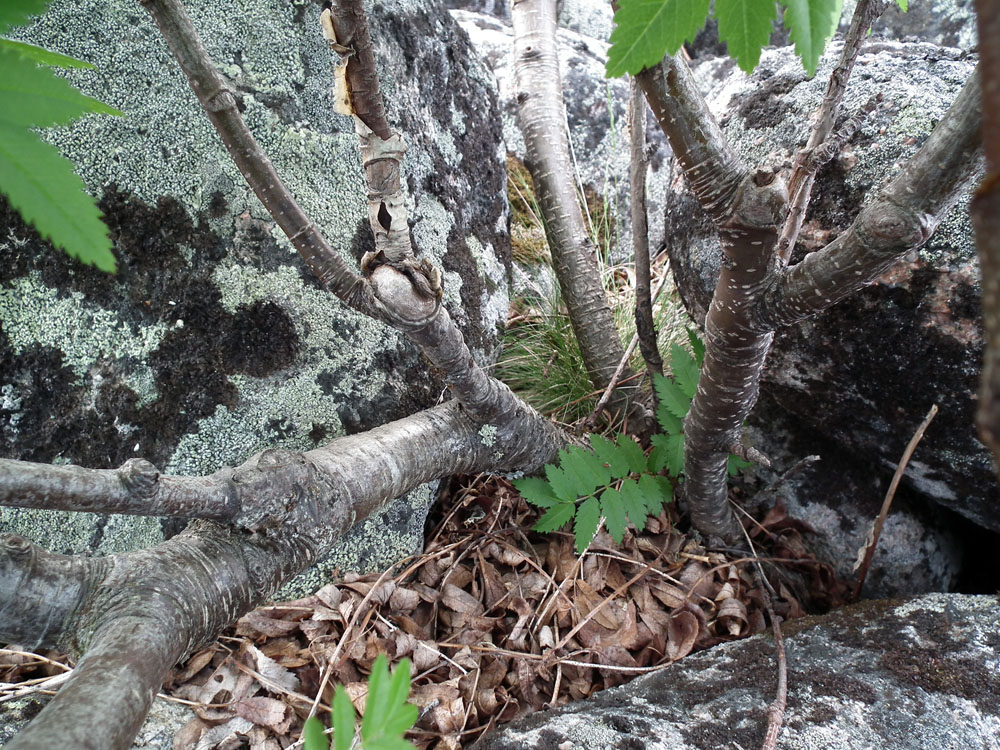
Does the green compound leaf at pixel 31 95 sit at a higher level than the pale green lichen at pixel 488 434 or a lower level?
higher

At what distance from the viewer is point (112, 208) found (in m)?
1.72

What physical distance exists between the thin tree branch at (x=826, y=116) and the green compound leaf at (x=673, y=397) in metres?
0.70

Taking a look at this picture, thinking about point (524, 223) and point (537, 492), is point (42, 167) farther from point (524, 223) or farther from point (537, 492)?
point (524, 223)

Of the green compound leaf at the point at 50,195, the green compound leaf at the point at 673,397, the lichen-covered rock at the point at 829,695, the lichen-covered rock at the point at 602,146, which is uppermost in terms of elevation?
the lichen-covered rock at the point at 602,146

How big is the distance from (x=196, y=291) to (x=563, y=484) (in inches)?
46.0

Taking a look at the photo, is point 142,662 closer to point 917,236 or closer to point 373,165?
point 373,165

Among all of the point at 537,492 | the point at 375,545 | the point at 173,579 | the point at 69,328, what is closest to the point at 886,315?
the point at 537,492

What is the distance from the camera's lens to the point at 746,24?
844mm

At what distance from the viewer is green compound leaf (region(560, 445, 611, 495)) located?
1.82 meters

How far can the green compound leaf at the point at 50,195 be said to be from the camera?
559 millimetres

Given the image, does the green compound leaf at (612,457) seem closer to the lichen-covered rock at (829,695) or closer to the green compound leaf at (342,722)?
the lichen-covered rock at (829,695)

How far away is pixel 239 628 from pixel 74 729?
0.96m

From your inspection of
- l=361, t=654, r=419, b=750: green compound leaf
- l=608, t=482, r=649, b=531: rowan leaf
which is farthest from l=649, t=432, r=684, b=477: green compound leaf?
l=361, t=654, r=419, b=750: green compound leaf

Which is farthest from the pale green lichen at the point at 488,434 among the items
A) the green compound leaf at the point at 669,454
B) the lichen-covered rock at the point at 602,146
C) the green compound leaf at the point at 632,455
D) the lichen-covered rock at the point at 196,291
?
the lichen-covered rock at the point at 602,146
